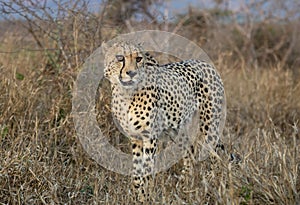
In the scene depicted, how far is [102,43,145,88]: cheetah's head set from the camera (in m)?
2.97

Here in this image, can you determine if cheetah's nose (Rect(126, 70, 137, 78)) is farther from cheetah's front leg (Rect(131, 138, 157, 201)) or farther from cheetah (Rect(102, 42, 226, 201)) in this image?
cheetah's front leg (Rect(131, 138, 157, 201))

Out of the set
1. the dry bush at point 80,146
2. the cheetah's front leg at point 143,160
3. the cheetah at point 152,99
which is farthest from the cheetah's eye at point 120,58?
the dry bush at point 80,146

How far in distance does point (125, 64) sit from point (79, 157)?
0.94 meters

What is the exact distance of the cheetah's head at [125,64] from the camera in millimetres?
2971

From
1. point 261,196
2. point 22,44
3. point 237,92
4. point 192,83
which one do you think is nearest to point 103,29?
point 22,44

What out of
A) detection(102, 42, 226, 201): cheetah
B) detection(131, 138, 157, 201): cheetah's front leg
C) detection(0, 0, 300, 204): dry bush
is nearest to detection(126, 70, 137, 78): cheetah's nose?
detection(102, 42, 226, 201): cheetah

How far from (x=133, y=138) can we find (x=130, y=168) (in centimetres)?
30

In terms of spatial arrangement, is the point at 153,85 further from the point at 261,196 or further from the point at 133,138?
the point at 261,196

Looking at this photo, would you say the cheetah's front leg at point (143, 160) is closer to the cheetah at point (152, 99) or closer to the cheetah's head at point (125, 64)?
the cheetah at point (152, 99)

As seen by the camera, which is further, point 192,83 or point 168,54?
point 168,54

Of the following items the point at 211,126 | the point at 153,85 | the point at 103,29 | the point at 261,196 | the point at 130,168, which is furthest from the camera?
the point at 103,29

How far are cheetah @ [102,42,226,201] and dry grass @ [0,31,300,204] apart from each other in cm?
18

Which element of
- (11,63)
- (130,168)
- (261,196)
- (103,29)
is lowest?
(130,168)

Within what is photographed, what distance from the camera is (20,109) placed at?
Answer: 3.89 metres
